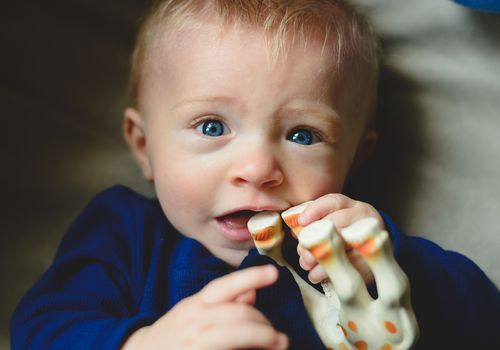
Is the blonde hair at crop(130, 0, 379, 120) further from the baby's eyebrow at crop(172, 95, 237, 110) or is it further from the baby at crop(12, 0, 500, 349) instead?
the baby's eyebrow at crop(172, 95, 237, 110)

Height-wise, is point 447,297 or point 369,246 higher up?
point 369,246

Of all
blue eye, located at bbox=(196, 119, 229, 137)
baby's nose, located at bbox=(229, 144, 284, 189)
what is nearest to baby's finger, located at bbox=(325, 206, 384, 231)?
baby's nose, located at bbox=(229, 144, 284, 189)

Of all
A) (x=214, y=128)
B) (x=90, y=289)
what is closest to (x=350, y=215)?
(x=214, y=128)

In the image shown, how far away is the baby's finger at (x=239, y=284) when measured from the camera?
0.73 metres

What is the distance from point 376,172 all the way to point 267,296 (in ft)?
1.48

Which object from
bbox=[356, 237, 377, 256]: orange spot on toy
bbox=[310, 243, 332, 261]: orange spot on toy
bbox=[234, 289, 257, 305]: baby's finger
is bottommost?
bbox=[234, 289, 257, 305]: baby's finger

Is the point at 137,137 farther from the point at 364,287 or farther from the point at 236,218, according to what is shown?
the point at 364,287

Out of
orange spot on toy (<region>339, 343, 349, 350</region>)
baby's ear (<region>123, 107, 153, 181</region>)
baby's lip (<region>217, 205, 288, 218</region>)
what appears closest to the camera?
orange spot on toy (<region>339, 343, 349, 350</region>)

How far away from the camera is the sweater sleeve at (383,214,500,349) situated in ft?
3.12

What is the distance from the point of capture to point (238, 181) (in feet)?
3.03

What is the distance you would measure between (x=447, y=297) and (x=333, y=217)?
0.26 metres

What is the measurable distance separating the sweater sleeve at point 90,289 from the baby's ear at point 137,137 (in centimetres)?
6

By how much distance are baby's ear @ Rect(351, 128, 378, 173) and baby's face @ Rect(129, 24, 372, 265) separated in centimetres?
16

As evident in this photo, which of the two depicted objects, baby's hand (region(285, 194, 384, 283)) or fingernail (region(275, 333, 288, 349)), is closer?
fingernail (region(275, 333, 288, 349))
